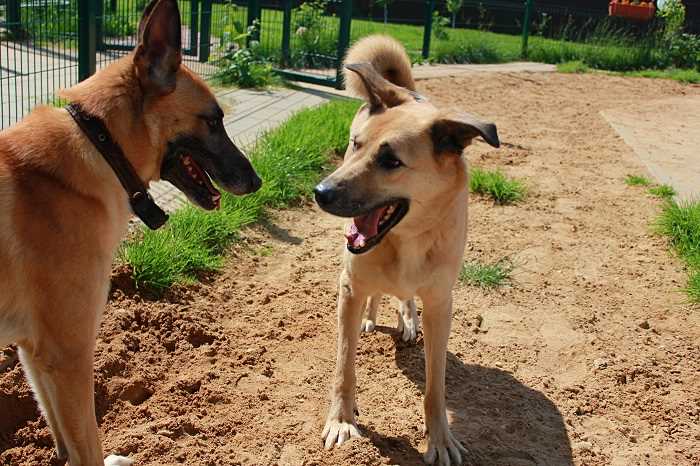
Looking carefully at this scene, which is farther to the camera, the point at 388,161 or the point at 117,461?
the point at 388,161

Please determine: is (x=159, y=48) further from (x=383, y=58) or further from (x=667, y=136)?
(x=667, y=136)

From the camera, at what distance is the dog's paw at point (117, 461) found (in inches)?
109

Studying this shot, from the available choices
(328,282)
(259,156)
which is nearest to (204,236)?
(328,282)

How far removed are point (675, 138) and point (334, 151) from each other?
4.35 m

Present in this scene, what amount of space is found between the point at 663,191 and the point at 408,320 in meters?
3.43

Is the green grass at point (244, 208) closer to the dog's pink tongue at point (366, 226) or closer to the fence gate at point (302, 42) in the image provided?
the dog's pink tongue at point (366, 226)

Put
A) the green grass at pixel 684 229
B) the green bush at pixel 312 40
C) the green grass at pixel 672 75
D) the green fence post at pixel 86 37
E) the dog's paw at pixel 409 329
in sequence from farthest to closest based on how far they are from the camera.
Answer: the green grass at pixel 672 75 < the green bush at pixel 312 40 < the green fence post at pixel 86 37 < the green grass at pixel 684 229 < the dog's paw at pixel 409 329

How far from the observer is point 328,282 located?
4.64 m

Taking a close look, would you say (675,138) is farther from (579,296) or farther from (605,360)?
(605,360)

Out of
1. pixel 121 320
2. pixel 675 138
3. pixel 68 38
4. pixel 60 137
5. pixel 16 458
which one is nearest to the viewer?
pixel 60 137

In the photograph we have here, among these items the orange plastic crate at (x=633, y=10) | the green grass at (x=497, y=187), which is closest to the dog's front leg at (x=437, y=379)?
the green grass at (x=497, y=187)

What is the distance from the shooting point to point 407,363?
3828mm

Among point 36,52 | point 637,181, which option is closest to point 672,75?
point 637,181

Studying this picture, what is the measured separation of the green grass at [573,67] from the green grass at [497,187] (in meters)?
8.21
